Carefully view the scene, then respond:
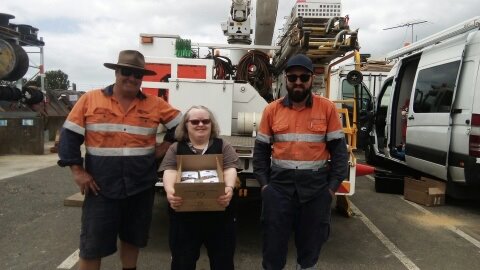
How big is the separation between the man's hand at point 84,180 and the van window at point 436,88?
526 centimetres

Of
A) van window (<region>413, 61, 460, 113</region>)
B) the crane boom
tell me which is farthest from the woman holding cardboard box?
van window (<region>413, 61, 460, 113</region>)

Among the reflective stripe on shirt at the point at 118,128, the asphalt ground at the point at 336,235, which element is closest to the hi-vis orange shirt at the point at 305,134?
the reflective stripe on shirt at the point at 118,128

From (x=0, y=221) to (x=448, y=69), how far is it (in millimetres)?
6479

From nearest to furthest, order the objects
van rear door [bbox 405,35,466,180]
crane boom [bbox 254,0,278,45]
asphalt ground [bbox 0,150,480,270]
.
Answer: asphalt ground [bbox 0,150,480,270] < van rear door [bbox 405,35,466,180] < crane boom [bbox 254,0,278,45]

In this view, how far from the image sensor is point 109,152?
119 inches

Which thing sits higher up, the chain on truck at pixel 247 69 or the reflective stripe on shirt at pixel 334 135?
the chain on truck at pixel 247 69

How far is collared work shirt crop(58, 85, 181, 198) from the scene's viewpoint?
2969 millimetres

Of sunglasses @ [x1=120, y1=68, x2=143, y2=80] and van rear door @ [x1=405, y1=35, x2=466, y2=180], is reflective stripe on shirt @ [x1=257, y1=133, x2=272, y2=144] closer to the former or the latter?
sunglasses @ [x1=120, y1=68, x2=143, y2=80]

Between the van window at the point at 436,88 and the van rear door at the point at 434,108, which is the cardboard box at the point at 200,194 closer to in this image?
the van rear door at the point at 434,108

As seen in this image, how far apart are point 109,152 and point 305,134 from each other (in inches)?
54.3

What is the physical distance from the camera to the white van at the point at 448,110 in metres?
5.83

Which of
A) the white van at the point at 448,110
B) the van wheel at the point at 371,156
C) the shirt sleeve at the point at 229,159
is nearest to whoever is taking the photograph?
the shirt sleeve at the point at 229,159

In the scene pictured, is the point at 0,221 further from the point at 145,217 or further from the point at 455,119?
the point at 455,119

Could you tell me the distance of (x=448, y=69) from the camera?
254 inches
